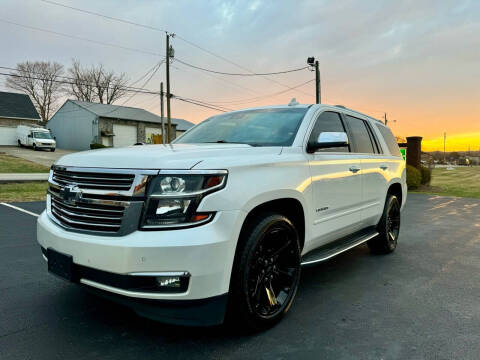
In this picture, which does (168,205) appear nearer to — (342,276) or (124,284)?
(124,284)

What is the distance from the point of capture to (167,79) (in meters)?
25.6

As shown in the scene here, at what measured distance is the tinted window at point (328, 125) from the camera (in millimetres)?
3599

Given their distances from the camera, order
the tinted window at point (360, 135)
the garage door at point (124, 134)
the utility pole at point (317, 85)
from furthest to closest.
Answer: the garage door at point (124, 134) → the utility pole at point (317, 85) → the tinted window at point (360, 135)

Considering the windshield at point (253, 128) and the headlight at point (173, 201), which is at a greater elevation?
the windshield at point (253, 128)

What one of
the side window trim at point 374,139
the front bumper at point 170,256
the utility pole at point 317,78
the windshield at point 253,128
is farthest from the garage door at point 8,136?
the front bumper at point 170,256

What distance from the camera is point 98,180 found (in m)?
2.38

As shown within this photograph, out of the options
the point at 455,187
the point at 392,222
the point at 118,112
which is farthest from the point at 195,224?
the point at 118,112

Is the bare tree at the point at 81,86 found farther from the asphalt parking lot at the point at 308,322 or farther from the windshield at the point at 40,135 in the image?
the asphalt parking lot at the point at 308,322

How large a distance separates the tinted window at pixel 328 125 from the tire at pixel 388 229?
141 cm

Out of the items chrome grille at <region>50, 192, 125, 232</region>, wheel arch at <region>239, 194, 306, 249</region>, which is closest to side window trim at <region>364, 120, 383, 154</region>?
wheel arch at <region>239, 194, 306, 249</region>

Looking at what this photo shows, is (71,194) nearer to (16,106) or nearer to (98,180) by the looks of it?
(98,180)

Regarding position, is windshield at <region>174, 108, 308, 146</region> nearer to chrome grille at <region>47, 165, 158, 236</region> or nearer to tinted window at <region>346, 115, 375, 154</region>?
tinted window at <region>346, 115, 375, 154</region>

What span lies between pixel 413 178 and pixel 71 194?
15618 millimetres

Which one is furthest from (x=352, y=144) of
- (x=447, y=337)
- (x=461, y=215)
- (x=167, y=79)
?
(x=167, y=79)
